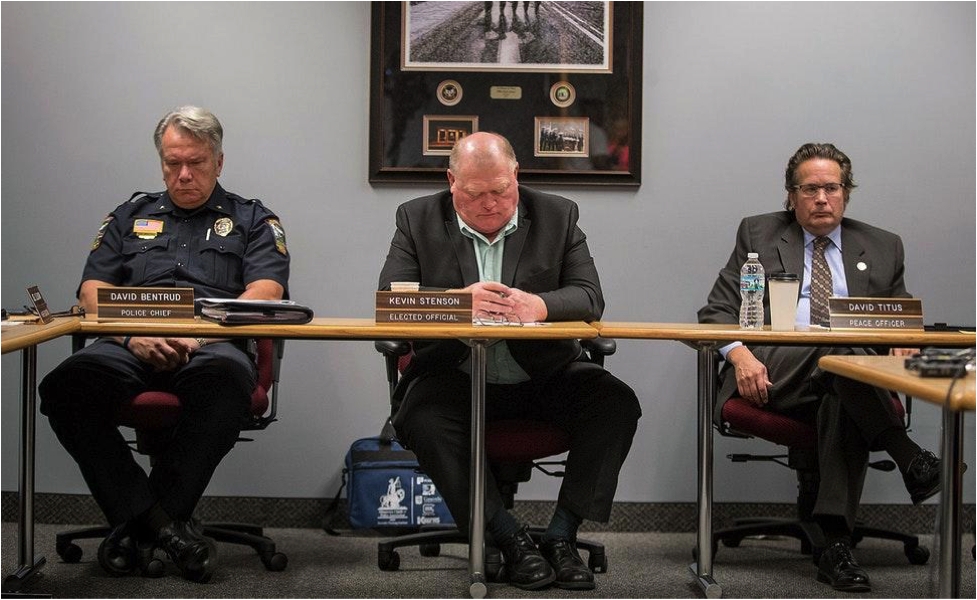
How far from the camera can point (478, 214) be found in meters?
3.08

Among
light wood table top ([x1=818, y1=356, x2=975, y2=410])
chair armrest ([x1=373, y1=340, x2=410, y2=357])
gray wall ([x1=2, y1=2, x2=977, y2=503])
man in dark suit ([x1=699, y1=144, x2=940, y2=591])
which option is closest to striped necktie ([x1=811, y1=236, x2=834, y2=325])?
man in dark suit ([x1=699, y1=144, x2=940, y2=591])

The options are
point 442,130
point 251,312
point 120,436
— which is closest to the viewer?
point 251,312

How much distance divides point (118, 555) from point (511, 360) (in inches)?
51.0

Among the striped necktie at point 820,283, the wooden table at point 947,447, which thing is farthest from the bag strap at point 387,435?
the wooden table at point 947,447

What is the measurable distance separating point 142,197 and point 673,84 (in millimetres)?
2008

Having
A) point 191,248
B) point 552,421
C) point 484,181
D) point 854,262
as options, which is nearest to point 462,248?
point 484,181

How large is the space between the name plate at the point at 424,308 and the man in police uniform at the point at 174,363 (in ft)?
2.09

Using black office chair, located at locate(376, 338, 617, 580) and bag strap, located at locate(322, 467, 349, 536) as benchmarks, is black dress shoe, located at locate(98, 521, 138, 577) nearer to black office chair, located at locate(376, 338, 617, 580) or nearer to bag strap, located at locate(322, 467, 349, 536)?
black office chair, located at locate(376, 338, 617, 580)

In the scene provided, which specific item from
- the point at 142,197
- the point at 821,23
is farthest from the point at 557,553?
the point at 821,23

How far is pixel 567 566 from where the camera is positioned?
285 cm

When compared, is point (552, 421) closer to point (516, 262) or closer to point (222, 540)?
point (516, 262)

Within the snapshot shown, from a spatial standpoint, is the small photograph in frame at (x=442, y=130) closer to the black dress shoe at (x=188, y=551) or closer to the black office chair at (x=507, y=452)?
the black office chair at (x=507, y=452)

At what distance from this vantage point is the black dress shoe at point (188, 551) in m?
2.88

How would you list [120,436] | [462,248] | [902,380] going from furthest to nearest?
1. [462,248]
2. [120,436]
3. [902,380]
